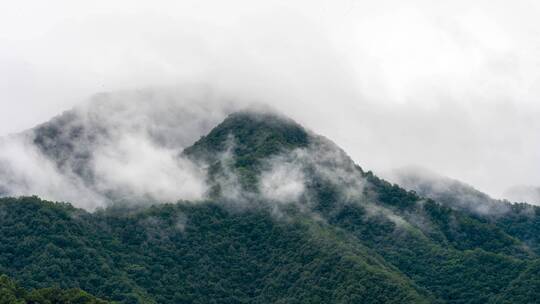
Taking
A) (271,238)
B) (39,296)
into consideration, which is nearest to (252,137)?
(271,238)

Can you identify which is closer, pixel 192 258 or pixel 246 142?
pixel 192 258

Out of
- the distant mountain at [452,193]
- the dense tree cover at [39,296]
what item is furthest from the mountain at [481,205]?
the dense tree cover at [39,296]

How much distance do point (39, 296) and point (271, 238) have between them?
5150 centimetres

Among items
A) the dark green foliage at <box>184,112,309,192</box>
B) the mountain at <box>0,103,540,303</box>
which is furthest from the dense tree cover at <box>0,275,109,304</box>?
the dark green foliage at <box>184,112,309,192</box>

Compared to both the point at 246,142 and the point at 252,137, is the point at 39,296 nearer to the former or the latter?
the point at 246,142

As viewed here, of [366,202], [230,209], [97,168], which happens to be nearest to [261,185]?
[230,209]

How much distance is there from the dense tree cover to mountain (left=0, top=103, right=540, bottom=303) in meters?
19.2

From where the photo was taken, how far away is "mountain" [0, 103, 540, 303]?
130m

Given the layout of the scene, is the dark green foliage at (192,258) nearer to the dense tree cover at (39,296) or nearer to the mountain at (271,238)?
the mountain at (271,238)

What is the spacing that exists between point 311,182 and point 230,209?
55.9 ft

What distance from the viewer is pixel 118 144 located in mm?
179500

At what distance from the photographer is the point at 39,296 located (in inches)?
4001

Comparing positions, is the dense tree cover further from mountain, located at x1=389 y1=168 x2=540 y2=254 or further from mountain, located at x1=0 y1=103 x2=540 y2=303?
mountain, located at x1=389 y1=168 x2=540 y2=254

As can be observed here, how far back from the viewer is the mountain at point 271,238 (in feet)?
425
